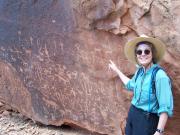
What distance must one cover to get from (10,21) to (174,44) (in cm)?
194

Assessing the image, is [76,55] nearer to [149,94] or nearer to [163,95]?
[149,94]

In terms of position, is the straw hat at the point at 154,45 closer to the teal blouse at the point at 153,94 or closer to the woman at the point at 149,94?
the woman at the point at 149,94

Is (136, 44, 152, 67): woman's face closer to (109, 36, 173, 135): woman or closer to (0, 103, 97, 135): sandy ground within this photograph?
(109, 36, 173, 135): woman

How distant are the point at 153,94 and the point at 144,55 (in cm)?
26

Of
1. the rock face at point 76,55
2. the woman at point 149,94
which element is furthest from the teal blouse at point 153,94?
the rock face at point 76,55

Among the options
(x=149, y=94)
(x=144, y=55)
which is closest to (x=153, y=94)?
(x=149, y=94)

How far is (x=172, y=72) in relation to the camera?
3.14 metres

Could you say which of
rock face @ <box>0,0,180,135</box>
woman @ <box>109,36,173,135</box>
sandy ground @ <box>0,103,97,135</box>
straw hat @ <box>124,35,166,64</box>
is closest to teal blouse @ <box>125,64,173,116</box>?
woman @ <box>109,36,173,135</box>

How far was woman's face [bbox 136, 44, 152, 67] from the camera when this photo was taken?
8.75 ft

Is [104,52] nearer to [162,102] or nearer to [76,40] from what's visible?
[76,40]

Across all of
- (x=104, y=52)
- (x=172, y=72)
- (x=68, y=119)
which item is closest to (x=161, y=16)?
(x=172, y=72)

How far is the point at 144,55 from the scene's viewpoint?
267 centimetres

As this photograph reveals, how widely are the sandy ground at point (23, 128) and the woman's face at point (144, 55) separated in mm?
1573

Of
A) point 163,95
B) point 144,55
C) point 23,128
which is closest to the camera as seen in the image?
point 163,95
